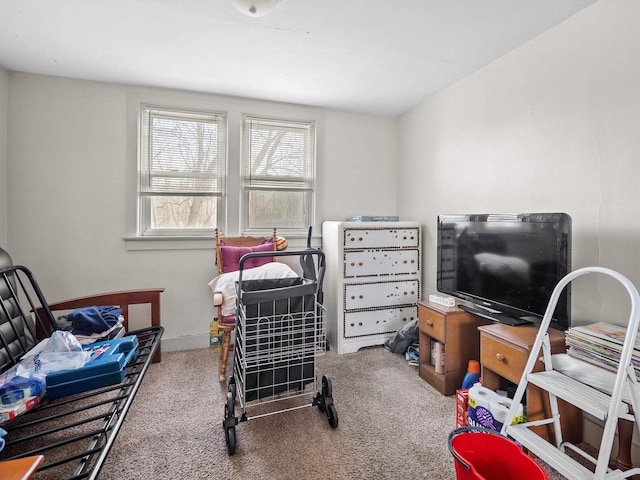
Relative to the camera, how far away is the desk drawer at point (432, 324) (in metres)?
2.29

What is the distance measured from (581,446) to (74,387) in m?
2.61

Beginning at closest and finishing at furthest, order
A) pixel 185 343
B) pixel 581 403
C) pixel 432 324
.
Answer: pixel 581 403 → pixel 432 324 → pixel 185 343

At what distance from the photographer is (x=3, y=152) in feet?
8.45

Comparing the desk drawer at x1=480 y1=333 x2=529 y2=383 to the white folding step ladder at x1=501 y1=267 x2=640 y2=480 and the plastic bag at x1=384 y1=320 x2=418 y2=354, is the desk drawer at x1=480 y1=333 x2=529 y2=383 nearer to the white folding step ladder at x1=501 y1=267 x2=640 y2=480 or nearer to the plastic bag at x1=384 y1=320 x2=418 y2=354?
the white folding step ladder at x1=501 y1=267 x2=640 y2=480

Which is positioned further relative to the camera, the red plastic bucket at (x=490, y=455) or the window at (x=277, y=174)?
the window at (x=277, y=174)

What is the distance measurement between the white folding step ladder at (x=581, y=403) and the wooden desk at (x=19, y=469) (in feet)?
5.82

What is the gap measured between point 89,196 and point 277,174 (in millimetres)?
1690

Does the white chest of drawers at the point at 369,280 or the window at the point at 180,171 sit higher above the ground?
the window at the point at 180,171

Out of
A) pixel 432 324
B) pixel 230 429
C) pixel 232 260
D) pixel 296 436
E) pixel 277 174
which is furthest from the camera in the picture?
pixel 277 174

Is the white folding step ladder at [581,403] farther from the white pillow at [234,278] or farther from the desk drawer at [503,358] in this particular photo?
the white pillow at [234,278]

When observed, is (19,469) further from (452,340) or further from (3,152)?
(3,152)

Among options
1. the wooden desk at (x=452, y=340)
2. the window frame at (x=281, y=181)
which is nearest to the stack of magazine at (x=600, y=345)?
the wooden desk at (x=452, y=340)

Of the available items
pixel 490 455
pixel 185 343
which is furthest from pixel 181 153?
pixel 490 455

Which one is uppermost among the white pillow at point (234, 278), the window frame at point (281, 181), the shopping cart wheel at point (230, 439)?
the window frame at point (281, 181)
